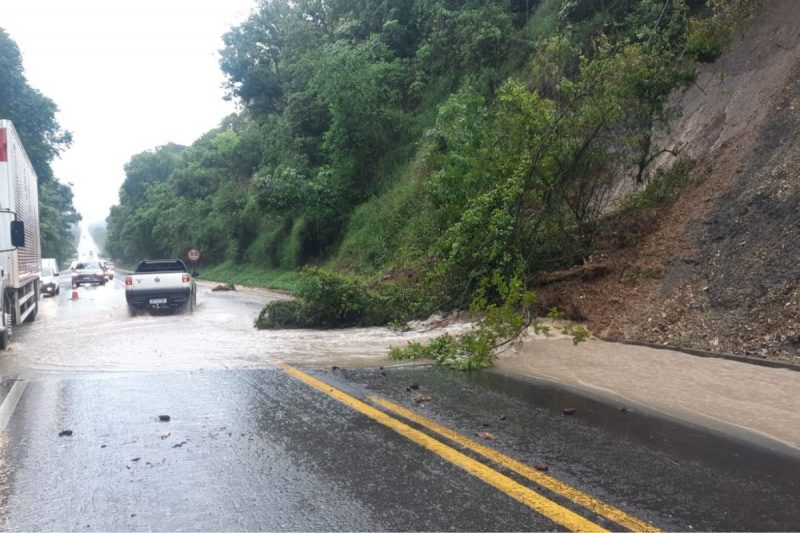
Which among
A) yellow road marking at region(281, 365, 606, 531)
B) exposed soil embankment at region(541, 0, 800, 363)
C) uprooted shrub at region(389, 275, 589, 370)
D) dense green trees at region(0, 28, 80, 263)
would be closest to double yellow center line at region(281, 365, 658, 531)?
yellow road marking at region(281, 365, 606, 531)

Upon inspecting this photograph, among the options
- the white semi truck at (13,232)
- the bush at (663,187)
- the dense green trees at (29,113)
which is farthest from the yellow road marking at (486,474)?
the dense green trees at (29,113)

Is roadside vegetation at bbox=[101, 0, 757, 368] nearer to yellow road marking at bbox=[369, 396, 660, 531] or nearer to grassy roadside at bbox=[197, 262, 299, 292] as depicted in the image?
grassy roadside at bbox=[197, 262, 299, 292]

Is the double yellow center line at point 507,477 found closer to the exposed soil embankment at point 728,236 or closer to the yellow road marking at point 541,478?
the yellow road marking at point 541,478

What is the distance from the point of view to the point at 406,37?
1238 inches

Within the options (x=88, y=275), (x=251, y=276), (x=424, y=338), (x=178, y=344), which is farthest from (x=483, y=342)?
(x=88, y=275)

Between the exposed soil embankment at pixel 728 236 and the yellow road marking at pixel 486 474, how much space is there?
514 cm

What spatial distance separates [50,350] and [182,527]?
27.8 feet

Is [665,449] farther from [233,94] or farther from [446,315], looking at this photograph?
[233,94]

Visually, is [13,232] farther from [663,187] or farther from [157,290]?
[663,187]

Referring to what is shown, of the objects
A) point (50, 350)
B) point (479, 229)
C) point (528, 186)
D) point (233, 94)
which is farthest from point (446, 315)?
point (233, 94)

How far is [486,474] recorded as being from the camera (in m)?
4.55

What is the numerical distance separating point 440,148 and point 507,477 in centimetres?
1906

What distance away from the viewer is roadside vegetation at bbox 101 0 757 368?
12.4 meters

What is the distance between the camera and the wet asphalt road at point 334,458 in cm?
392
